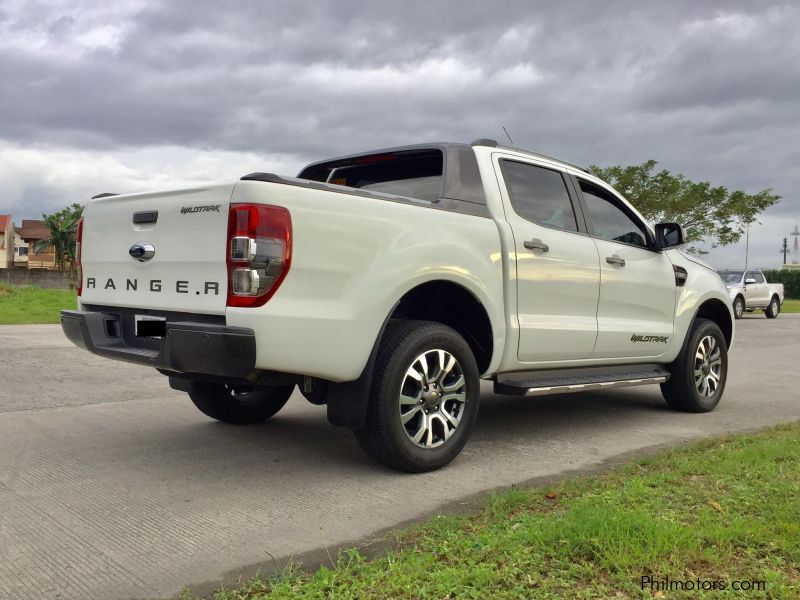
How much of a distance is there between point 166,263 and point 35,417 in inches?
106

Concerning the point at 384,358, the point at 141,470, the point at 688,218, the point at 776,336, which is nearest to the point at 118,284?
the point at 141,470

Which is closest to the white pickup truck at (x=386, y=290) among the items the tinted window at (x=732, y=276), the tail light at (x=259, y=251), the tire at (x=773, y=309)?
the tail light at (x=259, y=251)

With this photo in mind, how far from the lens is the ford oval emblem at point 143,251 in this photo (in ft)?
14.6

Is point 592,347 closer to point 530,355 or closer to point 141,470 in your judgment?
point 530,355

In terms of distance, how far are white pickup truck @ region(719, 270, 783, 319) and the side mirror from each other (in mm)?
21118

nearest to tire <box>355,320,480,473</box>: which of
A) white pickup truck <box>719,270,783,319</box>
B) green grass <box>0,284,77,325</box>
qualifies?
green grass <box>0,284,77,325</box>

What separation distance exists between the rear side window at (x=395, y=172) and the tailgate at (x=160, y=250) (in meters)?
1.59

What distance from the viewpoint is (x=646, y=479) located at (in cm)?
417

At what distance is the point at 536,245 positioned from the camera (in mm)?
5262

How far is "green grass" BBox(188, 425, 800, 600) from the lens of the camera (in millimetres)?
2797

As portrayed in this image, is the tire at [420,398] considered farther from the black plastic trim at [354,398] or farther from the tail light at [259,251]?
the tail light at [259,251]

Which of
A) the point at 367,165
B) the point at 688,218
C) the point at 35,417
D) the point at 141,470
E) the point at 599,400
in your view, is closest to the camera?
the point at 141,470

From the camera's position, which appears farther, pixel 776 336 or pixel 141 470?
pixel 776 336

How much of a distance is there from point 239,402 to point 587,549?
348 cm
